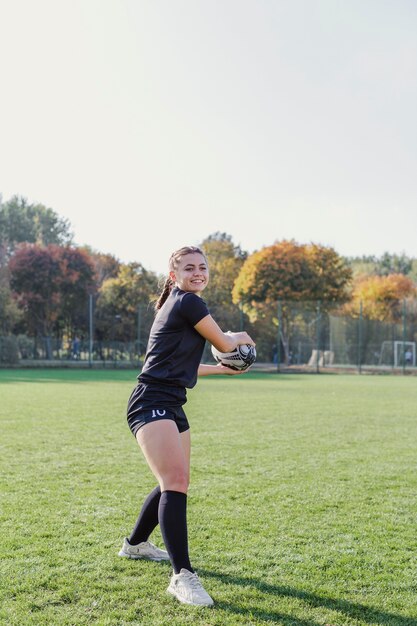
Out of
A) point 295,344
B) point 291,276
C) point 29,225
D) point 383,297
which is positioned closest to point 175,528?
point 295,344

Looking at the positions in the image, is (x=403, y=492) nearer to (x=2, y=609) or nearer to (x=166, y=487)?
(x=166, y=487)

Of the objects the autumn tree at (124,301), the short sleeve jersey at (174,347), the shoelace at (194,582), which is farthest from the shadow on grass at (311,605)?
the autumn tree at (124,301)

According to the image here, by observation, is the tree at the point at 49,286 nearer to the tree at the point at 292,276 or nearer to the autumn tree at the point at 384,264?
the tree at the point at 292,276

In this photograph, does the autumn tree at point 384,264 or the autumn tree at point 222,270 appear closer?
the autumn tree at point 222,270

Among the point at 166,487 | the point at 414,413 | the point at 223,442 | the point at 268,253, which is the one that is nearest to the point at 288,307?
the point at 268,253

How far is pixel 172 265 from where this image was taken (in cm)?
442

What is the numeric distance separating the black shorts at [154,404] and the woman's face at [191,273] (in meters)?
0.64

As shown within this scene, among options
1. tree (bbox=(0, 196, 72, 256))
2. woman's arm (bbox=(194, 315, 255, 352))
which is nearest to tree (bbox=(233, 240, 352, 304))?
tree (bbox=(0, 196, 72, 256))

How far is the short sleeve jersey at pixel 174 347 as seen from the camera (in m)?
4.16

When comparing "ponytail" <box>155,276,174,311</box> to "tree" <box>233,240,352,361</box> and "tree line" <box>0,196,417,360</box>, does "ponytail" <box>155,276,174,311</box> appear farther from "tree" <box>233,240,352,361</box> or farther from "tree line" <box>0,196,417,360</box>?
"tree" <box>233,240,352,361</box>

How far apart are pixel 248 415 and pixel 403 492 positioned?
7148 mm

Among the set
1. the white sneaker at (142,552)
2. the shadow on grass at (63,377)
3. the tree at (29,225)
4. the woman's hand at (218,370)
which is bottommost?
the white sneaker at (142,552)

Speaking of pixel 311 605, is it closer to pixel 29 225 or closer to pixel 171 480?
pixel 171 480

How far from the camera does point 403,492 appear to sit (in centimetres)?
687
